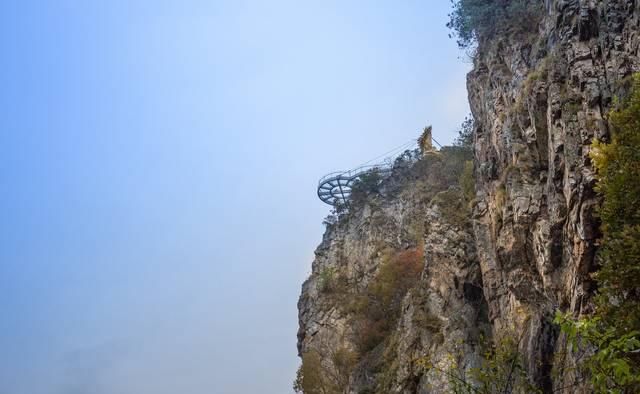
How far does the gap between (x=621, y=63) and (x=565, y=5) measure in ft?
13.0

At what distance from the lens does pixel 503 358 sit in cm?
1612

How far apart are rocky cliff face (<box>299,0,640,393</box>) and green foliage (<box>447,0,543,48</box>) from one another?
2.12 feet

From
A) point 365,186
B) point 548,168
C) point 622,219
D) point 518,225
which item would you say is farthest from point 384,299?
point 622,219

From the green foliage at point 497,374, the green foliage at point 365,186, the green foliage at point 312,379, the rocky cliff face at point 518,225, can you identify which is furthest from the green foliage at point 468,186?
the green foliage at point 365,186

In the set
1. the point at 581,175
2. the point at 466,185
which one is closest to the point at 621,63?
the point at 581,175

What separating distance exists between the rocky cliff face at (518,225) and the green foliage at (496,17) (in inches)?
25.4

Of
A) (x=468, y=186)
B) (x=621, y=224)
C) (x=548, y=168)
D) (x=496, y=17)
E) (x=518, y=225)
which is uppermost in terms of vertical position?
(x=496, y=17)

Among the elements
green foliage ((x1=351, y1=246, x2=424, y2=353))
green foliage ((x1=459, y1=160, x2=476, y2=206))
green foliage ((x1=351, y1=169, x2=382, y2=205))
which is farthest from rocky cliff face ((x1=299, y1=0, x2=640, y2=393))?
green foliage ((x1=351, y1=169, x2=382, y2=205))

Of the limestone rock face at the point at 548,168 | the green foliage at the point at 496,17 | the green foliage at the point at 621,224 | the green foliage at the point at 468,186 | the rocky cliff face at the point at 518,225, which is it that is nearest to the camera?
the green foliage at the point at 621,224

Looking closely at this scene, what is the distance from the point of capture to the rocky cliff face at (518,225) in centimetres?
1814

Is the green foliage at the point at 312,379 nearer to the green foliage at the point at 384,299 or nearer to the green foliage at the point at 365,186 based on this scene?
the green foliage at the point at 384,299

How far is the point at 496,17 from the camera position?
2834 centimetres

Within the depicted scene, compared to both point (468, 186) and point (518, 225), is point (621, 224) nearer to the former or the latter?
point (518, 225)

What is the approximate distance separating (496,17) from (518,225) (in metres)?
12.0
